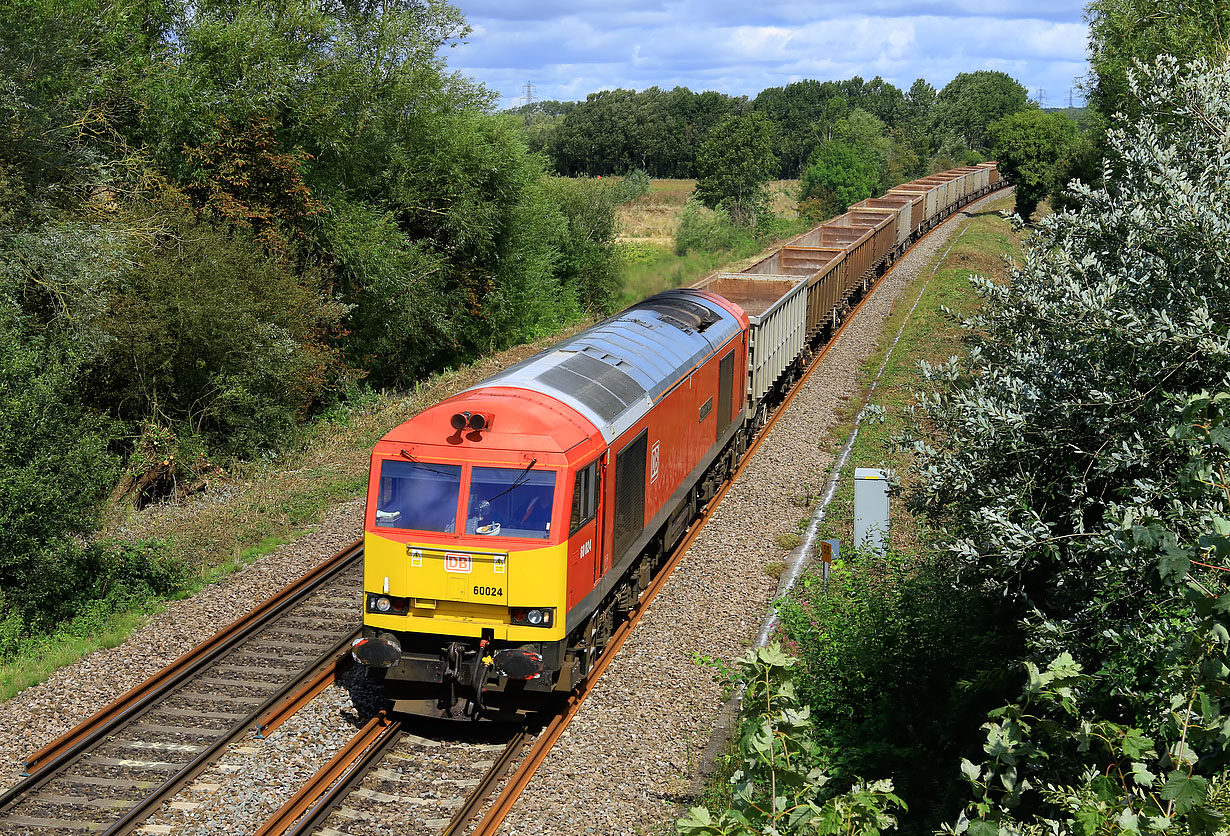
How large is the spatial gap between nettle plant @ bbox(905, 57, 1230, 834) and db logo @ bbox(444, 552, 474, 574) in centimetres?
420

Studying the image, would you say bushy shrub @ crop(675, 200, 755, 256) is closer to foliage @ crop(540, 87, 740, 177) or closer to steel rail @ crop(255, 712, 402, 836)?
foliage @ crop(540, 87, 740, 177)

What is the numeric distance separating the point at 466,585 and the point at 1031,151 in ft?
161

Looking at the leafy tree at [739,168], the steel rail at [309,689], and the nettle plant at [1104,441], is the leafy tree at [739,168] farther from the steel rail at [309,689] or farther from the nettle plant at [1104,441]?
the nettle plant at [1104,441]

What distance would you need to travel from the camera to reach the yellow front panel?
941 cm

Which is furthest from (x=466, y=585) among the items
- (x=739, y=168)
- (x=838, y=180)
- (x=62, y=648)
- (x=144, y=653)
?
(x=838, y=180)

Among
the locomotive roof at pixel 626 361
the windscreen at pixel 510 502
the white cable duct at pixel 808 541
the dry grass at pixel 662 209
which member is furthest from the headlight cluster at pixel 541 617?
the dry grass at pixel 662 209

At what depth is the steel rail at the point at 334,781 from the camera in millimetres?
8430

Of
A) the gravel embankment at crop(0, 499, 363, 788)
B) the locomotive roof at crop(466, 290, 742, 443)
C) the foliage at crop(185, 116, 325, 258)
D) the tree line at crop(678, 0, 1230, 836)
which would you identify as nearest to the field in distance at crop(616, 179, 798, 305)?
the foliage at crop(185, 116, 325, 258)

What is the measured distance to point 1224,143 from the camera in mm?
6641

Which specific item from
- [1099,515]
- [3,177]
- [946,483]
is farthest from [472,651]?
[3,177]

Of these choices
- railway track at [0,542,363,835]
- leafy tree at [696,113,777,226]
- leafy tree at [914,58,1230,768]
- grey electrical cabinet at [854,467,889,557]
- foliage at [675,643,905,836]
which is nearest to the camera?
foliage at [675,643,905,836]

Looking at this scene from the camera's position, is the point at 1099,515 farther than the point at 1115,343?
Yes

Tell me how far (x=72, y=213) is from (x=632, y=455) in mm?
14192

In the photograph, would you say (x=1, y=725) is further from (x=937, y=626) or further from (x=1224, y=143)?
(x=1224, y=143)
